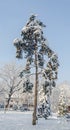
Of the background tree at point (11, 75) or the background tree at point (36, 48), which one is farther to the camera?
the background tree at point (11, 75)

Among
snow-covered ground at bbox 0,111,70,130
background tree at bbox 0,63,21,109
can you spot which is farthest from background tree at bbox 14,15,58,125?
background tree at bbox 0,63,21,109

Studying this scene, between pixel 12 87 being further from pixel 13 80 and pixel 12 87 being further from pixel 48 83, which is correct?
pixel 48 83

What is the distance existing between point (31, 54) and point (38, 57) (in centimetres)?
99

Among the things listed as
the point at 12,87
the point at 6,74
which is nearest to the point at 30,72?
the point at 12,87

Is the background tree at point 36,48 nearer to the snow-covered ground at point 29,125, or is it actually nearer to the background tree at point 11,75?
the snow-covered ground at point 29,125

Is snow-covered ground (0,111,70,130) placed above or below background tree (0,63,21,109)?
below

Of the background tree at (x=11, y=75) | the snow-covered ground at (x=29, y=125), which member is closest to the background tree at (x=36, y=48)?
the snow-covered ground at (x=29, y=125)

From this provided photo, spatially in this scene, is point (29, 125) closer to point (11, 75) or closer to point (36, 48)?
point (36, 48)

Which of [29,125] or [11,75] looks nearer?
[29,125]

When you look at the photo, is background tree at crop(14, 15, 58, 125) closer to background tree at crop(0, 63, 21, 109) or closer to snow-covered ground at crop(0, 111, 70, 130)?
snow-covered ground at crop(0, 111, 70, 130)

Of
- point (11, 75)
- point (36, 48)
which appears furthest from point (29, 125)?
point (11, 75)

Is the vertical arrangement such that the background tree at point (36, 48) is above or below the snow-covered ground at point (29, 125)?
above

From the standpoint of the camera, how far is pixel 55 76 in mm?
42281

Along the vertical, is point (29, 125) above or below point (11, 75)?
below
